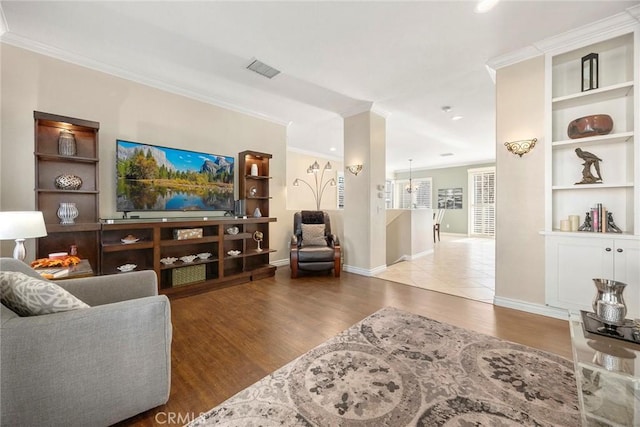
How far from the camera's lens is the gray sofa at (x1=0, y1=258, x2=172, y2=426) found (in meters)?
1.05

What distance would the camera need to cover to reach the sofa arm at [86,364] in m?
1.05

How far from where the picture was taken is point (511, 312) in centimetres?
276

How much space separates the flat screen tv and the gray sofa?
188 cm

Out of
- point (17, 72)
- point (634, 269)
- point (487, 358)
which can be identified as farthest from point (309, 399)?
point (17, 72)

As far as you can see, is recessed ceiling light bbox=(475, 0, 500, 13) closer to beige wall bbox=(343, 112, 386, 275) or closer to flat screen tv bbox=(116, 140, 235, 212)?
beige wall bbox=(343, 112, 386, 275)

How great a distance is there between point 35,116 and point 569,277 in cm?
559

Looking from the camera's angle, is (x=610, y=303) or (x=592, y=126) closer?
(x=610, y=303)

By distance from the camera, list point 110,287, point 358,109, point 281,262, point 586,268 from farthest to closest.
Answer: point 281,262
point 358,109
point 586,268
point 110,287

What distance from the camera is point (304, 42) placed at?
103 inches

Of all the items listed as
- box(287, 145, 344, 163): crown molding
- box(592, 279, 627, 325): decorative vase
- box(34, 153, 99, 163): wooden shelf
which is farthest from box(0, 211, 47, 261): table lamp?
box(287, 145, 344, 163): crown molding

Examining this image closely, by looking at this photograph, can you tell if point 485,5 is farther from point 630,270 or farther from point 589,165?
point 630,270

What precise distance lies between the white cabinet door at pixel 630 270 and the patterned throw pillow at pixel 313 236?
347 cm

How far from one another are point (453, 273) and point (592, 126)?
2754mm

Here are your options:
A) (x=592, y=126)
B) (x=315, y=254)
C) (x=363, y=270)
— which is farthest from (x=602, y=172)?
(x=315, y=254)
